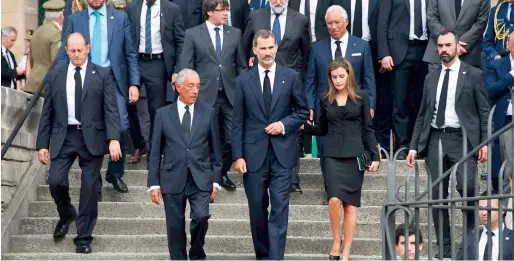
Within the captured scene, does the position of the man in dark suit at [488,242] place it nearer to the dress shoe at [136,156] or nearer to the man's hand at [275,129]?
the man's hand at [275,129]

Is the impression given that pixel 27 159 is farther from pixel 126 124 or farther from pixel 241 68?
pixel 241 68

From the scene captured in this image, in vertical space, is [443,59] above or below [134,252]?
above

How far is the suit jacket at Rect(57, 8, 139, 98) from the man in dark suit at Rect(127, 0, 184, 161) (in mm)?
394

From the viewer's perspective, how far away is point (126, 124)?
1541 centimetres

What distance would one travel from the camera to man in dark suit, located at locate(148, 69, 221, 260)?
13.8m

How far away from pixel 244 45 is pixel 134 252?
2.52 meters

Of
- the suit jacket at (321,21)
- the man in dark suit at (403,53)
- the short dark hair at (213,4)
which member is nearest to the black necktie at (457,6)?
the man in dark suit at (403,53)

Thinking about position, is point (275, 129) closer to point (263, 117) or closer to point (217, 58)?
point (263, 117)

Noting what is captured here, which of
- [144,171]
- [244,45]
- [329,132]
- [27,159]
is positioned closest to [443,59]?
[329,132]

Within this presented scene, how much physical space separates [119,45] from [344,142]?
282 centimetres

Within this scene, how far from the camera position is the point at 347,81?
14.1 meters

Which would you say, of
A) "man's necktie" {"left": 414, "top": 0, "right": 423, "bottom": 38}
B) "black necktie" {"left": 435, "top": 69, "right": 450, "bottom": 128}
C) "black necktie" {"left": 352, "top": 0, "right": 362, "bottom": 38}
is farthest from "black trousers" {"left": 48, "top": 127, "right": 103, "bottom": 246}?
"man's necktie" {"left": 414, "top": 0, "right": 423, "bottom": 38}

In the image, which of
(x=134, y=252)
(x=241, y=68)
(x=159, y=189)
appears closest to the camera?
(x=159, y=189)

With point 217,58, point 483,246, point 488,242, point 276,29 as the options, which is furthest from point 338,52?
point 488,242
